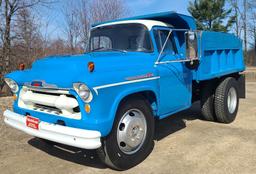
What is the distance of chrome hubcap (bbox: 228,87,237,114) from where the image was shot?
703 centimetres

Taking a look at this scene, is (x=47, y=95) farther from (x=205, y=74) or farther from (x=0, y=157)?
(x=205, y=74)

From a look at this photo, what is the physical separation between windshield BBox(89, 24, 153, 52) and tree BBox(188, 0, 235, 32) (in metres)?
27.9

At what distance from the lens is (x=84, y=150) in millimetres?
4965

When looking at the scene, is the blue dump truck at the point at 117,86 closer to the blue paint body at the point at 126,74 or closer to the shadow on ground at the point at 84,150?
the blue paint body at the point at 126,74

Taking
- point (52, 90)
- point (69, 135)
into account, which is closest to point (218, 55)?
point (52, 90)

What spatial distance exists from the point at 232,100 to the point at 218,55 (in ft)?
4.67

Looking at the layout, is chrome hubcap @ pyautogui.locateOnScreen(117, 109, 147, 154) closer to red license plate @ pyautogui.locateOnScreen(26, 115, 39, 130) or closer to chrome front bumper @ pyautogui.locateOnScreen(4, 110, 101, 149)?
chrome front bumper @ pyautogui.locateOnScreen(4, 110, 101, 149)

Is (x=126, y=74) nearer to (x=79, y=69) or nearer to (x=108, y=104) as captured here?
(x=108, y=104)

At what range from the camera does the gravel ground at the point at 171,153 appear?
13.8 ft

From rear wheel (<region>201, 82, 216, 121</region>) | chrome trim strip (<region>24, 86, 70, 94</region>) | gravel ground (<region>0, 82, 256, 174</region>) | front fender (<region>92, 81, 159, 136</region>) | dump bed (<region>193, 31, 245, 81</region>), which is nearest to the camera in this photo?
front fender (<region>92, 81, 159, 136</region>)

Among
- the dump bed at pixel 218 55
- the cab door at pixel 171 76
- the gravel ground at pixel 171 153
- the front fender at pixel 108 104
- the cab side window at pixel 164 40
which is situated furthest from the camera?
the dump bed at pixel 218 55

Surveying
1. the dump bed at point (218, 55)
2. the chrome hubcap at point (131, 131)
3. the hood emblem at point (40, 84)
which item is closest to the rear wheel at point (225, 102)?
the dump bed at point (218, 55)

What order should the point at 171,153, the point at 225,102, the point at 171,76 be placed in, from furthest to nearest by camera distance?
the point at 225,102 < the point at 171,76 < the point at 171,153

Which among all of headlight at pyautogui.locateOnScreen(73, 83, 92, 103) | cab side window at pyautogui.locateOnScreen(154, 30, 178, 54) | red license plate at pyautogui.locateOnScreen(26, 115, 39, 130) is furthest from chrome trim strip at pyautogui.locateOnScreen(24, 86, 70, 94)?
cab side window at pyautogui.locateOnScreen(154, 30, 178, 54)
